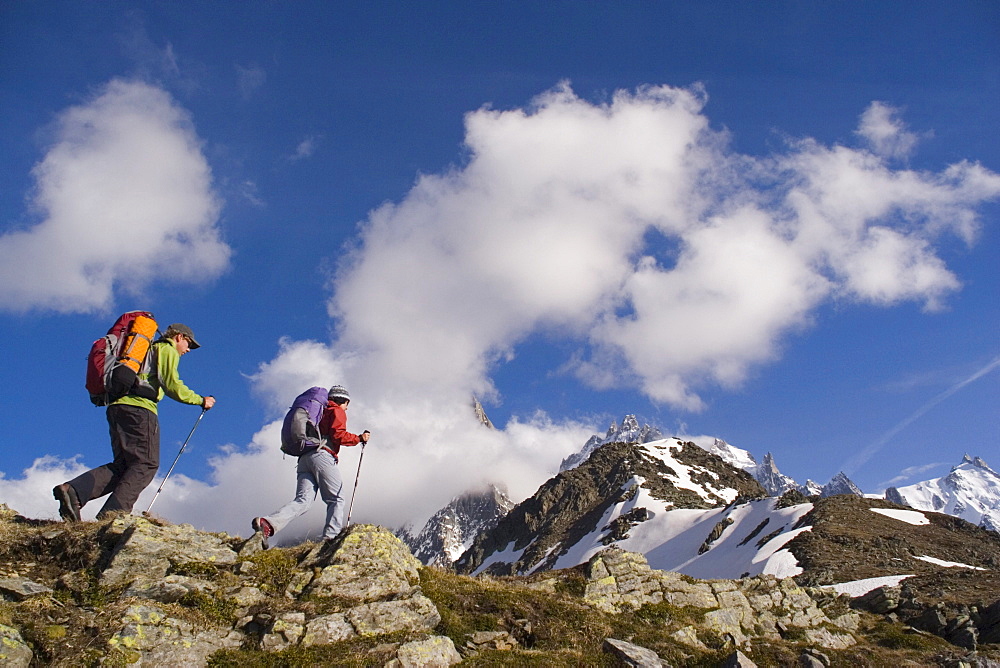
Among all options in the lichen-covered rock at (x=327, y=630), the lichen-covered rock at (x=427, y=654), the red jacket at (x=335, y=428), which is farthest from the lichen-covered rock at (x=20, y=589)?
the lichen-covered rock at (x=427, y=654)

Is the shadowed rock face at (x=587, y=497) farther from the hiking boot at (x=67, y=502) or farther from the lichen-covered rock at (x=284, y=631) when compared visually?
the hiking boot at (x=67, y=502)

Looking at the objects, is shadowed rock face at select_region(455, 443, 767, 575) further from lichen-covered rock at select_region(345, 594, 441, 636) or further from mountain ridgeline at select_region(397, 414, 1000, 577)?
lichen-covered rock at select_region(345, 594, 441, 636)

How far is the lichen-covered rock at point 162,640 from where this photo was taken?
20.9 ft

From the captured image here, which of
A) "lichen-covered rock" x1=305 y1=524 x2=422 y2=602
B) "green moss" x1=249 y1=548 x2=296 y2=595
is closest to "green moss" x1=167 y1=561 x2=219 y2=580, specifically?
"green moss" x1=249 y1=548 x2=296 y2=595

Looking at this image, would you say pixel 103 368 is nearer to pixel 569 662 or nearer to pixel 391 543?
pixel 391 543

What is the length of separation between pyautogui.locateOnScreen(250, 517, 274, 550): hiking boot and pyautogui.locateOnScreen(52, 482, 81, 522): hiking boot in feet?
8.26

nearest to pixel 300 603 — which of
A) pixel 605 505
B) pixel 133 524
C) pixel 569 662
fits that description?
pixel 133 524

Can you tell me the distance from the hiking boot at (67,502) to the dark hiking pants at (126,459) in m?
0.26

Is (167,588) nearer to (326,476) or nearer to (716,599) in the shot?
(326,476)

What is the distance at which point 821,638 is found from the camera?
1307 centimetres

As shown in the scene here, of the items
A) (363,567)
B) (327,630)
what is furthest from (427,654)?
(363,567)

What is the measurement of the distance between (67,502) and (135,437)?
1.22 m

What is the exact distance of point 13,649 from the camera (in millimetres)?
5707

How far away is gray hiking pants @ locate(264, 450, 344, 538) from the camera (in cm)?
992
